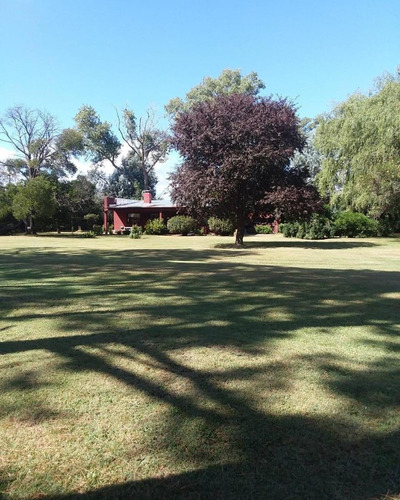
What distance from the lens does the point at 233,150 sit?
23.0m

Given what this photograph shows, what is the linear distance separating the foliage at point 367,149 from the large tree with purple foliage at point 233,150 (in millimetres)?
6639

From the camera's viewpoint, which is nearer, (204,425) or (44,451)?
(44,451)

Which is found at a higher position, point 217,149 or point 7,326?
point 217,149

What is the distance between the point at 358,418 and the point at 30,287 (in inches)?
246

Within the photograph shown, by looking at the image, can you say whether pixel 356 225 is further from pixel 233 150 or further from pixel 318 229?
pixel 233 150

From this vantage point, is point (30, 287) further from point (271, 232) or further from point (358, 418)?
point (271, 232)

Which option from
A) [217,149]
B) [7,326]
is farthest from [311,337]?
[217,149]

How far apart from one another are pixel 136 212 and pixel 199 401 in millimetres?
44814

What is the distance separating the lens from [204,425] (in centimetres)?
278

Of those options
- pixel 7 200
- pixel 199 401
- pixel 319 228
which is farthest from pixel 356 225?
pixel 7 200

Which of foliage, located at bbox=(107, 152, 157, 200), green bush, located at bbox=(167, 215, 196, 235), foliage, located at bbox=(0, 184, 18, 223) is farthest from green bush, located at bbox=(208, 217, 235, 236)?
foliage, located at bbox=(107, 152, 157, 200)

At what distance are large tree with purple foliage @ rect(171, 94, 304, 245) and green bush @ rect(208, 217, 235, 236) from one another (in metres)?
12.8

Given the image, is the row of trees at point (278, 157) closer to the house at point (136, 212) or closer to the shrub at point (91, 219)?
the house at point (136, 212)

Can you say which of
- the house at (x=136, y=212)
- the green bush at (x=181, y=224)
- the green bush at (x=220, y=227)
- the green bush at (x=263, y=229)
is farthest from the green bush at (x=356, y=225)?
the house at (x=136, y=212)
